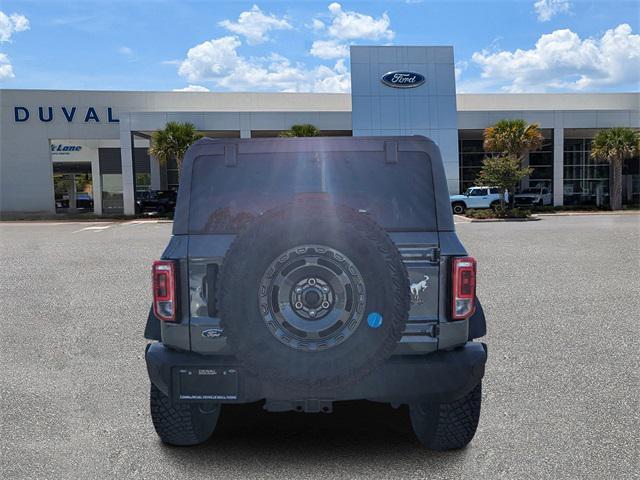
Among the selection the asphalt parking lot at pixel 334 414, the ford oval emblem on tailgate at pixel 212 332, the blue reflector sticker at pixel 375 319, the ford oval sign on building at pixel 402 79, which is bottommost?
the asphalt parking lot at pixel 334 414

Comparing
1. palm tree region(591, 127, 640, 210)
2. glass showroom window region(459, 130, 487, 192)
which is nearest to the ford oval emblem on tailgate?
palm tree region(591, 127, 640, 210)

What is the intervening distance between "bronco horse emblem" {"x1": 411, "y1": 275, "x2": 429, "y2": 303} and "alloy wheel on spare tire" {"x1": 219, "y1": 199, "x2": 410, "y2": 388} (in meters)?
0.24

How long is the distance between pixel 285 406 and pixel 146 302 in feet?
19.2

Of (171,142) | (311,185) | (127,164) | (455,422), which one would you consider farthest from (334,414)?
(127,164)

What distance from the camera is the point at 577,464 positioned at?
3305 millimetres

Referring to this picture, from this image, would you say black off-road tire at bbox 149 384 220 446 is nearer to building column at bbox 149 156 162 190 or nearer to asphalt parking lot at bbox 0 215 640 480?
asphalt parking lot at bbox 0 215 640 480

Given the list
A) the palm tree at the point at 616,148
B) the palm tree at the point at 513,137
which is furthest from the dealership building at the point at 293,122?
the palm tree at the point at 513,137

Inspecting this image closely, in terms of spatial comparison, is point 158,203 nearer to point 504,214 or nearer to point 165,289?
point 504,214

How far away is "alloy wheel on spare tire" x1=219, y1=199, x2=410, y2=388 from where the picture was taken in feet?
9.18

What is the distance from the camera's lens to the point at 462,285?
3.11 meters

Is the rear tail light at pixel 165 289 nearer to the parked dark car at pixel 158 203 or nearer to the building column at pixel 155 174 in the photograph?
the parked dark car at pixel 158 203

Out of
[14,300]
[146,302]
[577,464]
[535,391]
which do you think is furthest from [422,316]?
[14,300]

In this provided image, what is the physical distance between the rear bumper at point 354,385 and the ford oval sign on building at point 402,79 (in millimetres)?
35438

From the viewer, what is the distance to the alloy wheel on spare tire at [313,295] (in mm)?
2799
